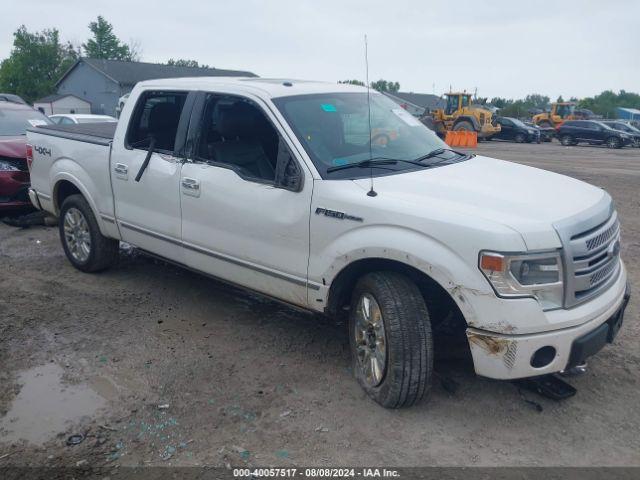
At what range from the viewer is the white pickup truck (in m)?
3.19

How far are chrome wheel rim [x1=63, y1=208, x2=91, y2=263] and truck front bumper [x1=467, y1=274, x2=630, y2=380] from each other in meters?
4.24

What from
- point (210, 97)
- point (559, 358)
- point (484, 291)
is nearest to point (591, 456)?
point (559, 358)

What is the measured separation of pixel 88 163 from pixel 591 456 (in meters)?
4.83

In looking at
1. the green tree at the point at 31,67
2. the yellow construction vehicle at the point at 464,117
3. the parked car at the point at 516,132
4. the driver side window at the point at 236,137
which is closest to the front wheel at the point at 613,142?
the parked car at the point at 516,132

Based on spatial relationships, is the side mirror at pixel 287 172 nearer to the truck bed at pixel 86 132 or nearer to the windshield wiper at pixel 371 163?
the windshield wiper at pixel 371 163

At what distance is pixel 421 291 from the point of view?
381cm

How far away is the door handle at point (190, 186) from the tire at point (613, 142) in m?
28.8

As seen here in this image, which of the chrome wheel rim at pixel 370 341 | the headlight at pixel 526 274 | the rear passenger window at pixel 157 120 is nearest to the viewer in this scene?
the headlight at pixel 526 274

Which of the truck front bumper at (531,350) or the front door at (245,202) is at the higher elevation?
the front door at (245,202)

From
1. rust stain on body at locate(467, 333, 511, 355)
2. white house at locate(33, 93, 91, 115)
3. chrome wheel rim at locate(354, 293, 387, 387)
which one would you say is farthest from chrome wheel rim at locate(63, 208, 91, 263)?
white house at locate(33, 93, 91, 115)

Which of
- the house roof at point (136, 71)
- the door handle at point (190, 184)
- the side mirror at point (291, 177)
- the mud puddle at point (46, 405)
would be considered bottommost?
the mud puddle at point (46, 405)

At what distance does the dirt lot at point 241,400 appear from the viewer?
327cm

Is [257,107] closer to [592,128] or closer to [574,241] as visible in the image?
[574,241]

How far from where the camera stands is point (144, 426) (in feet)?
11.5
